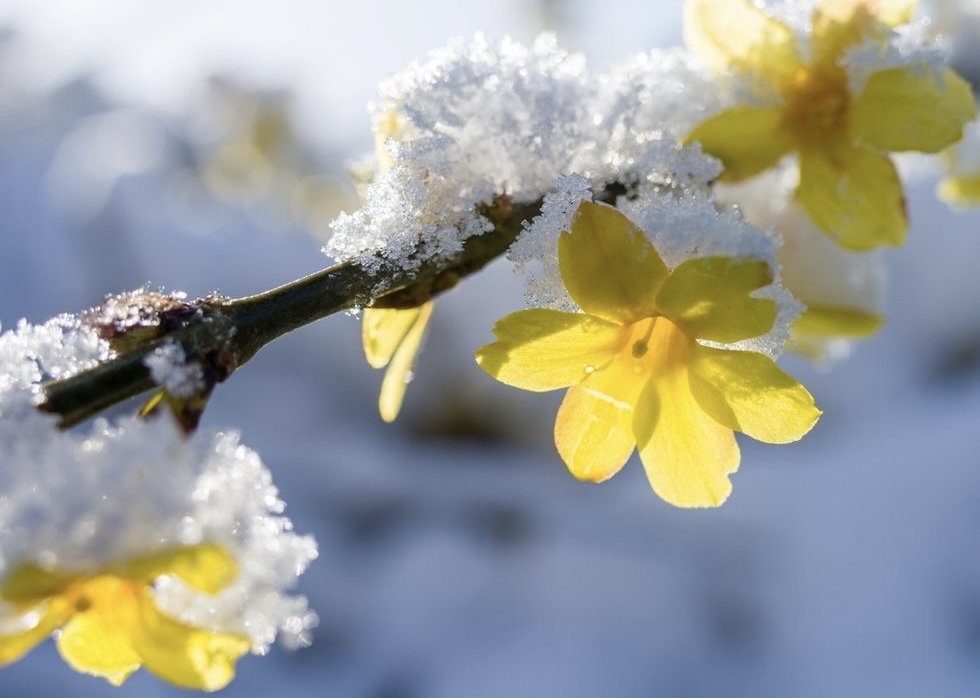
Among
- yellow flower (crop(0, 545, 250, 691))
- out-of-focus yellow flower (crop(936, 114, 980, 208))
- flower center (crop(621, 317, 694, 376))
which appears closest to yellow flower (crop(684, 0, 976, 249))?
flower center (crop(621, 317, 694, 376))

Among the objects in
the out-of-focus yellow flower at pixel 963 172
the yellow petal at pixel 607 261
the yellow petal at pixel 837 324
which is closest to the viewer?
the yellow petal at pixel 607 261

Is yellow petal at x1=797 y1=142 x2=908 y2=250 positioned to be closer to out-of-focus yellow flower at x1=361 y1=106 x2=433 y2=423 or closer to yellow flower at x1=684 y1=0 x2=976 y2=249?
yellow flower at x1=684 y1=0 x2=976 y2=249

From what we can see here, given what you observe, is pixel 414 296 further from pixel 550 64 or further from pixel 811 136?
pixel 811 136

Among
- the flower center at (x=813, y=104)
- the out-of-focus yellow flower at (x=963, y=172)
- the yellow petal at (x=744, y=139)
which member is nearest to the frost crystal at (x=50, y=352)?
the yellow petal at (x=744, y=139)

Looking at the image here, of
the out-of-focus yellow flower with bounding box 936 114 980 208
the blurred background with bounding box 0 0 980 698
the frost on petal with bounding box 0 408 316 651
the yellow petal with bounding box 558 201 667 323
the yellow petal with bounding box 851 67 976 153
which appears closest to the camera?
the frost on petal with bounding box 0 408 316 651

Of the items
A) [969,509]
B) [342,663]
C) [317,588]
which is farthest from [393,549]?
[969,509]

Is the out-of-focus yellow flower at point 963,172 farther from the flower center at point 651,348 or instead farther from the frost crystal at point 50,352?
the frost crystal at point 50,352
